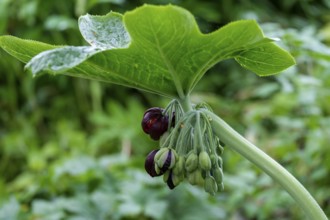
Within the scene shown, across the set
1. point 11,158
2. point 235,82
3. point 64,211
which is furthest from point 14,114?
point 64,211

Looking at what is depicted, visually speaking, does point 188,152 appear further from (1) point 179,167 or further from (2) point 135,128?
(2) point 135,128

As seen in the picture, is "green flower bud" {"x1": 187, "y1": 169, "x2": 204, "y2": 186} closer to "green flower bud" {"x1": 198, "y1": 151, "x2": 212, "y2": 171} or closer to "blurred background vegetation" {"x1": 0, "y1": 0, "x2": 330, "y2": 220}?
"green flower bud" {"x1": 198, "y1": 151, "x2": 212, "y2": 171}

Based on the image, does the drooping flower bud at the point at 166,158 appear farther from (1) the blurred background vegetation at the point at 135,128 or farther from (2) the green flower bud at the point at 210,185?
(1) the blurred background vegetation at the point at 135,128

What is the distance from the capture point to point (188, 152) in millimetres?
650

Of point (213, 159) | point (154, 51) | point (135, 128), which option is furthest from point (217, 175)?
point (135, 128)

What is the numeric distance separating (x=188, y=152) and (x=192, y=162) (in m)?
0.02

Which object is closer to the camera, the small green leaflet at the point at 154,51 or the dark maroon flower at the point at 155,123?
the small green leaflet at the point at 154,51

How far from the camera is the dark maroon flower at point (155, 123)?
66 cm

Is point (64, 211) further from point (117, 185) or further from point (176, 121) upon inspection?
point (176, 121)

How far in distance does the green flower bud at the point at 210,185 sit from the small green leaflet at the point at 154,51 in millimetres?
101

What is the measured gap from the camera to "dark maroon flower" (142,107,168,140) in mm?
665

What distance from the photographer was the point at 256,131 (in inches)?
88.6

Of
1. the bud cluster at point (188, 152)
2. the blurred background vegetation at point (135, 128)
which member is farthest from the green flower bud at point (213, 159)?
the blurred background vegetation at point (135, 128)

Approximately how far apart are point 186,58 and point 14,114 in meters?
2.34
